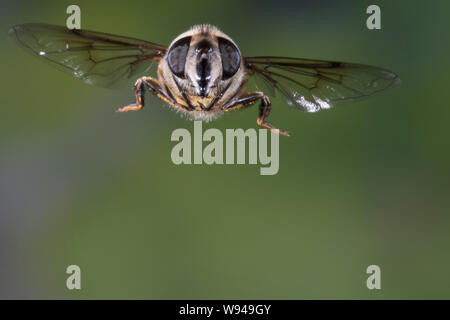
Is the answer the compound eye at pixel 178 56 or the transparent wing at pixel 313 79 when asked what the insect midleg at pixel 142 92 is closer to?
the compound eye at pixel 178 56

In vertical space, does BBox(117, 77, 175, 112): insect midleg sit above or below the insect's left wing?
below

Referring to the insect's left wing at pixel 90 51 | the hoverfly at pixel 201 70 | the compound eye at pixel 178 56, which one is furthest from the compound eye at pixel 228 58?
the insect's left wing at pixel 90 51

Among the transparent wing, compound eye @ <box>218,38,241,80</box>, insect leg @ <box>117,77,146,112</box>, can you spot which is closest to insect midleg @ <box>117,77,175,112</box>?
insect leg @ <box>117,77,146,112</box>

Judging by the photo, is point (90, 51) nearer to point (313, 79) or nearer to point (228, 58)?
point (228, 58)

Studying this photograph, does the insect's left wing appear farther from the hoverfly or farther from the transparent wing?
the transparent wing

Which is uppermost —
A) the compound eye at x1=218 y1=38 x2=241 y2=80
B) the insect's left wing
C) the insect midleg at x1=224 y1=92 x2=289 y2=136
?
the insect's left wing

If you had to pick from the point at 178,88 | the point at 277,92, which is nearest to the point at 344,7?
the point at 277,92
